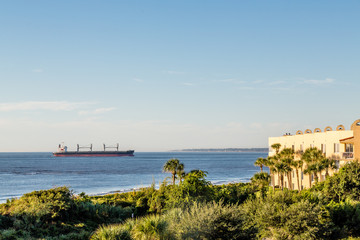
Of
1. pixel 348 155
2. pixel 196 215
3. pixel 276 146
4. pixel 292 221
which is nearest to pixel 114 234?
pixel 196 215

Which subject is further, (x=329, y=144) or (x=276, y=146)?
(x=276, y=146)

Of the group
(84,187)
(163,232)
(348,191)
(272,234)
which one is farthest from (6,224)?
(84,187)

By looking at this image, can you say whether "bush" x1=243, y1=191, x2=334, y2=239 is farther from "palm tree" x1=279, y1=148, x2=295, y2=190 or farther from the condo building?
"palm tree" x1=279, y1=148, x2=295, y2=190

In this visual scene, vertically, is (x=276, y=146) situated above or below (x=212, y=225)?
above

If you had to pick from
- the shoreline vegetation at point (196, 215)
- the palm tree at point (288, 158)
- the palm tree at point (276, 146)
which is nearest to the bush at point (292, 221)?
the shoreline vegetation at point (196, 215)

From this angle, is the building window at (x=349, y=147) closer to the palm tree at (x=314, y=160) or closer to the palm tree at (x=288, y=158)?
the palm tree at (x=314, y=160)

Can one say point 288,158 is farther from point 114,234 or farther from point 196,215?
point 114,234

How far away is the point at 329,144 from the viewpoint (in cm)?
4919

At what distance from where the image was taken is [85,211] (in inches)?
1307

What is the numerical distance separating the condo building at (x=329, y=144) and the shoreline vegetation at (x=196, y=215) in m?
6.58

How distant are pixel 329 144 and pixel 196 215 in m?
35.5

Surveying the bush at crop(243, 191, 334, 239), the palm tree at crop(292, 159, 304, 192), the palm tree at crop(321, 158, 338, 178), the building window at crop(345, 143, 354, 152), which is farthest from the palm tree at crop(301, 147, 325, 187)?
the bush at crop(243, 191, 334, 239)

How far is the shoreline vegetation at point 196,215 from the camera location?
59.2 feet

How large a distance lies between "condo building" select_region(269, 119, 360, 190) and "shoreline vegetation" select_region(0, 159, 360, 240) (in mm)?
6575
